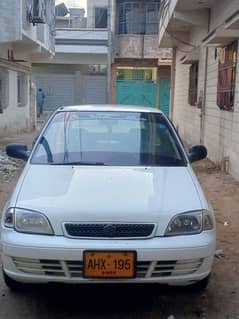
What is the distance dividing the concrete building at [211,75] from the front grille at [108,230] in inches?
224

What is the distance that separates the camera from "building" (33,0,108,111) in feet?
99.0

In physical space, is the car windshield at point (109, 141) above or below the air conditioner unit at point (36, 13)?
below

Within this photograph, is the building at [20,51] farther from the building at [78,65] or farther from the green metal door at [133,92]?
the building at [78,65]

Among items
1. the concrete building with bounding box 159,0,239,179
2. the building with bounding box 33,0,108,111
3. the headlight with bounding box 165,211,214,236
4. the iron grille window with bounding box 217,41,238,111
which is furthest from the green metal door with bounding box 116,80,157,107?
the headlight with bounding box 165,211,214,236

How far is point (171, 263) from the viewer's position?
3.67 meters

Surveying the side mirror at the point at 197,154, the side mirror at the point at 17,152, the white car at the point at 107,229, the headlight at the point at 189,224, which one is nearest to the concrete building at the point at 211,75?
the side mirror at the point at 197,154

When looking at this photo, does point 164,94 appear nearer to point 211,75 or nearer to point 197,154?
point 211,75

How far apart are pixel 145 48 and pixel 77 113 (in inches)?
961

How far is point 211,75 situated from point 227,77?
2.56m

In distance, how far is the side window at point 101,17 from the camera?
33.1 metres

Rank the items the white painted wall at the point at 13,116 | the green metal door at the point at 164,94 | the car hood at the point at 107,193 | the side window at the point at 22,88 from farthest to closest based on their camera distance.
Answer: the green metal door at the point at 164,94, the side window at the point at 22,88, the white painted wall at the point at 13,116, the car hood at the point at 107,193

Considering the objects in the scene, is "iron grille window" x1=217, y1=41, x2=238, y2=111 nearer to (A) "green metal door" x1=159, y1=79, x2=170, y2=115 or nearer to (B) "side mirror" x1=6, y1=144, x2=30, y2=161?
(B) "side mirror" x1=6, y1=144, x2=30, y2=161

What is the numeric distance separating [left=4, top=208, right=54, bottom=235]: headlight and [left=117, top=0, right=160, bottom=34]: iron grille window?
26.6m

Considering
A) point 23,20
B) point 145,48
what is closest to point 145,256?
point 23,20
